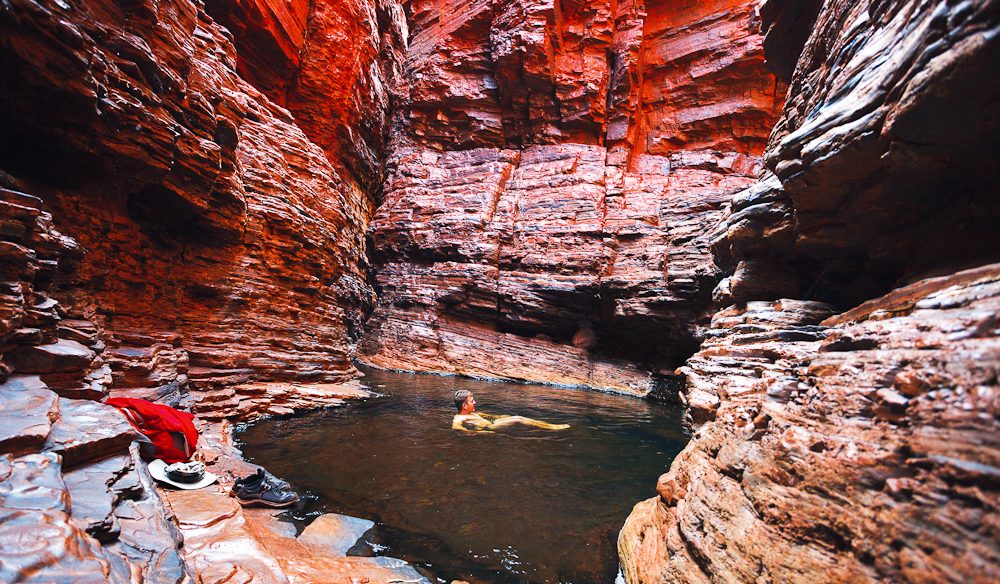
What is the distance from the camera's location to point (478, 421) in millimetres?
9711

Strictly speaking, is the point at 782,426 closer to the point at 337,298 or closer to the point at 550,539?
the point at 550,539

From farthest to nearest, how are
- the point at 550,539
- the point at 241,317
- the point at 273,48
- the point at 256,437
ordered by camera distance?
the point at 273,48
the point at 241,317
the point at 256,437
the point at 550,539

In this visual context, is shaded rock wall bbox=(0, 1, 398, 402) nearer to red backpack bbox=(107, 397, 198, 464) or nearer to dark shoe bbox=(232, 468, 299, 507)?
red backpack bbox=(107, 397, 198, 464)

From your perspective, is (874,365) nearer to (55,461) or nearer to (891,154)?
(891,154)

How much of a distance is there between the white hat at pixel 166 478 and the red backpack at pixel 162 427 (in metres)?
0.21

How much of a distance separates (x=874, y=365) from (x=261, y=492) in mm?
6362

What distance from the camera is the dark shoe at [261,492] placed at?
15.9 feet

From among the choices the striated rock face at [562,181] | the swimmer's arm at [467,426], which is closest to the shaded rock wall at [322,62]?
the striated rock face at [562,181]

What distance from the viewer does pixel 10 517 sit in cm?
196

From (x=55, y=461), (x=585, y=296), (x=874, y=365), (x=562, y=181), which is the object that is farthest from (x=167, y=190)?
(x=562, y=181)

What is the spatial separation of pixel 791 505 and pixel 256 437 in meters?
8.69

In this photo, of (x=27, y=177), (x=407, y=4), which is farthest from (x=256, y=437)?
(x=407, y=4)

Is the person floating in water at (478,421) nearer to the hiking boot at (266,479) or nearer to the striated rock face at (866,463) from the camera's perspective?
the hiking boot at (266,479)

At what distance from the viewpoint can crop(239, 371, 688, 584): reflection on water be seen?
4.34 metres
